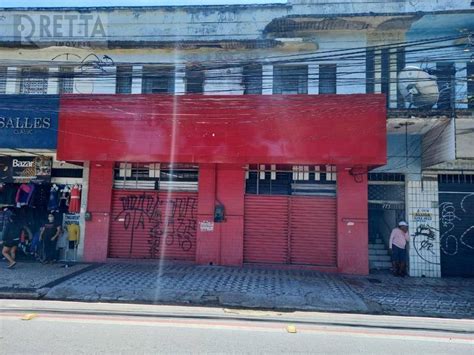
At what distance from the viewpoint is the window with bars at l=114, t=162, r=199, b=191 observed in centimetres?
1157

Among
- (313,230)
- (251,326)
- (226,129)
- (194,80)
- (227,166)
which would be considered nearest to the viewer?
(251,326)

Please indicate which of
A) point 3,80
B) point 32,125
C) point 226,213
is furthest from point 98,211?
point 3,80

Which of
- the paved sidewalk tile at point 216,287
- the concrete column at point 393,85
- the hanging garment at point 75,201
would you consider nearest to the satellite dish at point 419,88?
the concrete column at point 393,85

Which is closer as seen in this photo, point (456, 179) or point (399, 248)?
point (399, 248)

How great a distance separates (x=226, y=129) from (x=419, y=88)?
5.36m

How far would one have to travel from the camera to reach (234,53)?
1194cm

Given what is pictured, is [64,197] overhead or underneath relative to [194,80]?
underneath

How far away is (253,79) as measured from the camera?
464 inches

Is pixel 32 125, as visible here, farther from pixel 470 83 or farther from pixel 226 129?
pixel 470 83

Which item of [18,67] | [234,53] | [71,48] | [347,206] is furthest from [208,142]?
[18,67]

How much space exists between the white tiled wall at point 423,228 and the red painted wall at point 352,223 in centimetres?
144

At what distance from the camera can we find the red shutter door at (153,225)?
1147cm

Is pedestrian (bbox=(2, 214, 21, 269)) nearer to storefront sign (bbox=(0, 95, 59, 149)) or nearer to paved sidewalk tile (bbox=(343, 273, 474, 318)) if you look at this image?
storefront sign (bbox=(0, 95, 59, 149))

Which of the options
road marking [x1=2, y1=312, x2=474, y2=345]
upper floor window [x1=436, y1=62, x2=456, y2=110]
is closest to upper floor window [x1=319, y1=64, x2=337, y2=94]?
upper floor window [x1=436, y1=62, x2=456, y2=110]
